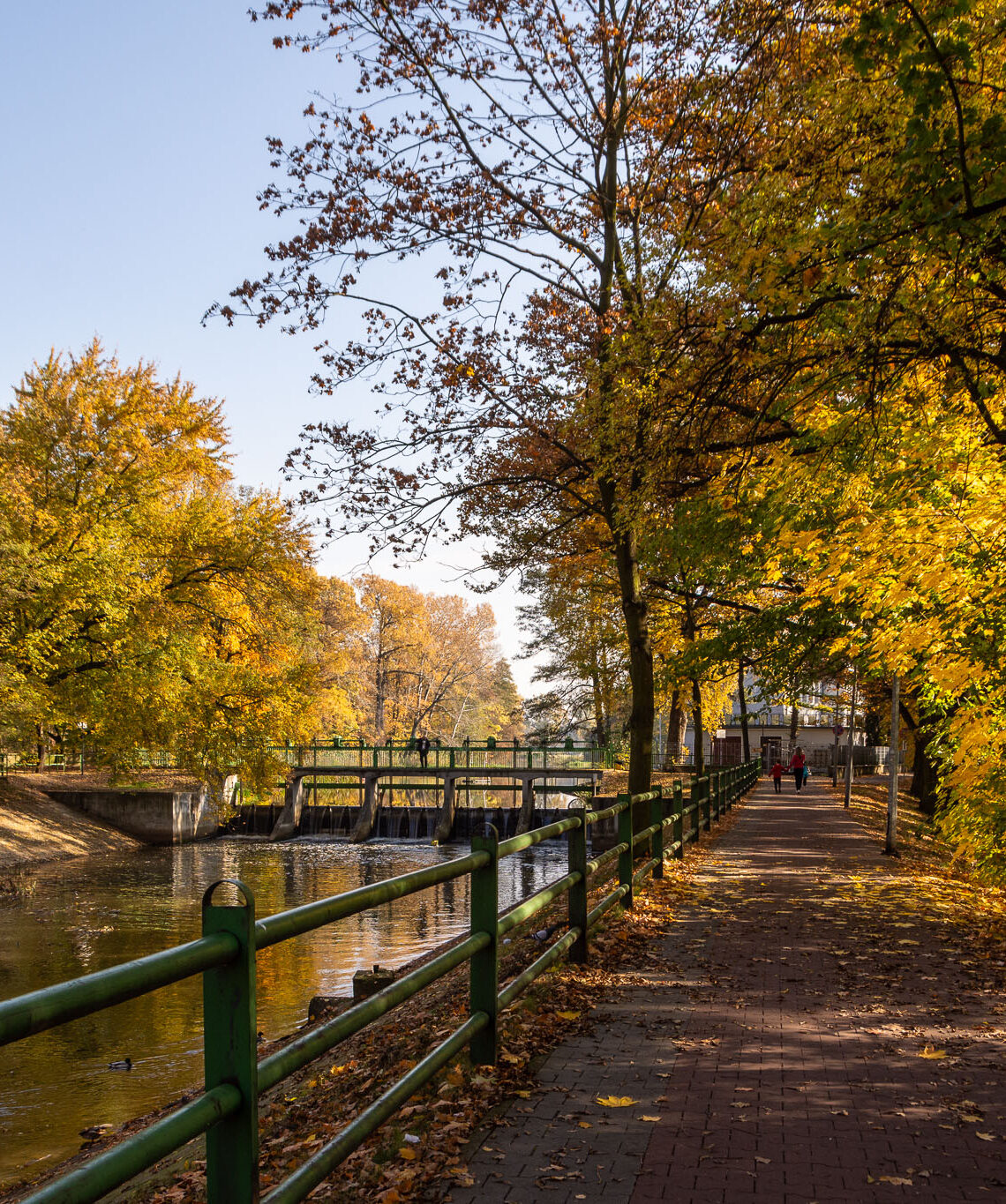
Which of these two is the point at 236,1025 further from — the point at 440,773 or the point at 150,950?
the point at 440,773

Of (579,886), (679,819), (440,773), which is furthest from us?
(440,773)

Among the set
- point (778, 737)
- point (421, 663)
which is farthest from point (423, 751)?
point (778, 737)

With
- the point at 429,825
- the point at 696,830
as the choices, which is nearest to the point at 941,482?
the point at 696,830

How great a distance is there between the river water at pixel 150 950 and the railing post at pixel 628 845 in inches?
149

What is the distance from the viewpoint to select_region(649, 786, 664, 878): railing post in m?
12.0

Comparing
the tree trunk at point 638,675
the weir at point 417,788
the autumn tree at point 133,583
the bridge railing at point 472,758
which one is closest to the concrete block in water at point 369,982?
the tree trunk at point 638,675

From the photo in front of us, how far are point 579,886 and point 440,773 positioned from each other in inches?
1489

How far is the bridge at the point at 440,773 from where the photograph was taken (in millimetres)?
42906

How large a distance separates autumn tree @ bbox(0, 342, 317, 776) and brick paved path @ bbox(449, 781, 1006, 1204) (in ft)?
68.3

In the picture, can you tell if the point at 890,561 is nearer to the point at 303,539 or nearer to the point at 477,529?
the point at 477,529

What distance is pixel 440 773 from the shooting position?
4503 cm

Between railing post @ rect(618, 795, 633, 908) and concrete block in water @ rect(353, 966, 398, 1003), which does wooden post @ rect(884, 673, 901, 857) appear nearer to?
railing post @ rect(618, 795, 633, 908)

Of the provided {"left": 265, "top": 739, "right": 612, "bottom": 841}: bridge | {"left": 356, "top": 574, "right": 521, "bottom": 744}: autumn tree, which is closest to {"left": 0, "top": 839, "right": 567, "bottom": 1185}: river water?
{"left": 265, "top": 739, "right": 612, "bottom": 841}: bridge

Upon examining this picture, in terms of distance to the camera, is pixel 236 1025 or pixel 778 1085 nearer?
pixel 236 1025
